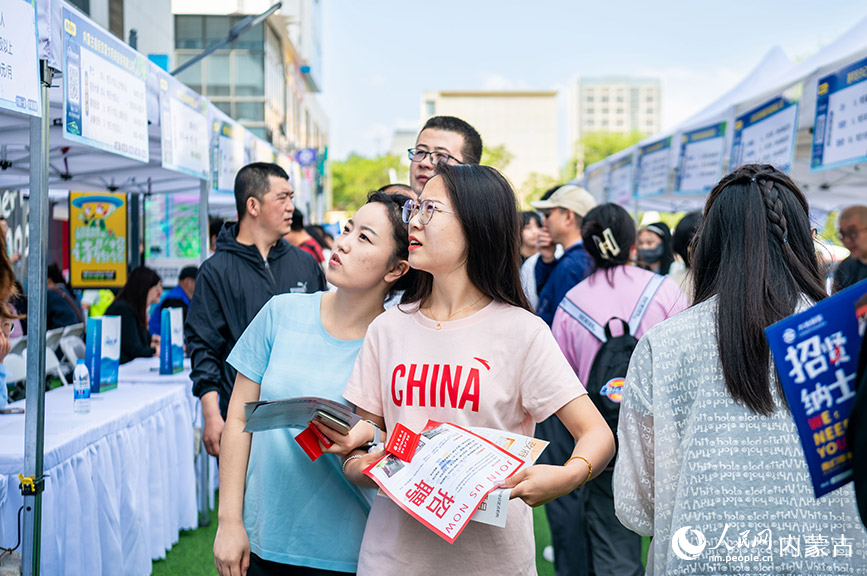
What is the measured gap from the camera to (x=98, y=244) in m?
9.15

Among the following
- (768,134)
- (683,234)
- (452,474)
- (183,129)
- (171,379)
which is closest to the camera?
(452,474)

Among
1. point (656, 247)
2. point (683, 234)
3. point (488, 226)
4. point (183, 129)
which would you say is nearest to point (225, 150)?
point (183, 129)

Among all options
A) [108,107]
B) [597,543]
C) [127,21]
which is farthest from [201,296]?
[127,21]

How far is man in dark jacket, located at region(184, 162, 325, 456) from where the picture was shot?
3426 mm

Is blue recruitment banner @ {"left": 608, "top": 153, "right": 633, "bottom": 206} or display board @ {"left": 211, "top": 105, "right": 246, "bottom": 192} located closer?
display board @ {"left": 211, "top": 105, "right": 246, "bottom": 192}

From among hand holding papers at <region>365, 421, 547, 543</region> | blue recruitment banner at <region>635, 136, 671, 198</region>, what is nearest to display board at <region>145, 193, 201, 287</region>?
blue recruitment banner at <region>635, 136, 671, 198</region>

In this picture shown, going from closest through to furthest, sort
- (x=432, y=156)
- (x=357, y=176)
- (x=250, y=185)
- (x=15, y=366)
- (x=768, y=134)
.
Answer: (x=432, y=156)
(x=250, y=185)
(x=15, y=366)
(x=768, y=134)
(x=357, y=176)

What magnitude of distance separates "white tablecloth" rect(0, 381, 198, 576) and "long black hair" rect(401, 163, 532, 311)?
245 centimetres

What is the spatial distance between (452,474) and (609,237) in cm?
254

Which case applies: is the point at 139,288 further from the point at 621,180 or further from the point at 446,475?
the point at 621,180

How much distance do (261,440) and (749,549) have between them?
1.28 m

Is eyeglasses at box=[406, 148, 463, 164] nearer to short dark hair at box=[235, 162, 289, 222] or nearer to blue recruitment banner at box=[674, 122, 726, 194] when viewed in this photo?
short dark hair at box=[235, 162, 289, 222]

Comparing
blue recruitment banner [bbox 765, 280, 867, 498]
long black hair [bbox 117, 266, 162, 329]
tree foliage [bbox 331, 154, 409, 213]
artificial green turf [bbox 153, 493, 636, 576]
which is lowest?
artificial green turf [bbox 153, 493, 636, 576]

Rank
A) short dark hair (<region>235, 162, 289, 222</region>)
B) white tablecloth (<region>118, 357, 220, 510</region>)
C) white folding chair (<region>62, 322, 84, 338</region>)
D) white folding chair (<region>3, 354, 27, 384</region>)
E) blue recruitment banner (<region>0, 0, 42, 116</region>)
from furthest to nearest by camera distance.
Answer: white folding chair (<region>62, 322, 84, 338</region>) → white folding chair (<region>3, 354, 27, 384</region>) → white tablecloth (<region>118, 357, 220, 510</region>) → short dark hair (<region>235, 162, 289, 222</region>) → blue recruitment banner (<region>0, 0, 42, 116</region>)
